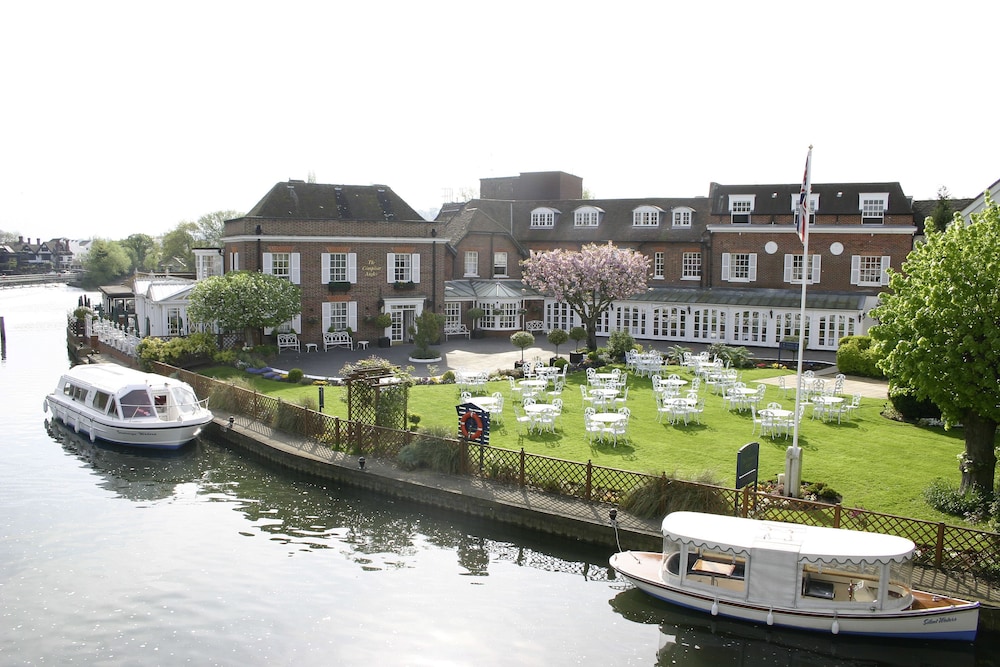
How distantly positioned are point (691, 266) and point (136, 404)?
2672 cm

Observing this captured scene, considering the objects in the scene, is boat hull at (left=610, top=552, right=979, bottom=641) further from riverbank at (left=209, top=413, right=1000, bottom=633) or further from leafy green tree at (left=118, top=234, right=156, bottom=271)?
leafy green tree at (left=118, top=234, right=156, bottom=271)

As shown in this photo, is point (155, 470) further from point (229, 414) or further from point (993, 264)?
point (993, 264)

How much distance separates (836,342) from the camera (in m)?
33.5

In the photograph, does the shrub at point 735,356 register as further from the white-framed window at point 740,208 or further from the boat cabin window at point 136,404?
the boat cabin window at point 136,404

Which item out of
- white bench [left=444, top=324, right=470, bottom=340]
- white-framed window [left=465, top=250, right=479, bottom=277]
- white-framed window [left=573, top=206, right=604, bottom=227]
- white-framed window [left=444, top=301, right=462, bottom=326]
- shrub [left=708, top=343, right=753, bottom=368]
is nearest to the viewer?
shrub [left=708, top=343, right=753, bottom=368]

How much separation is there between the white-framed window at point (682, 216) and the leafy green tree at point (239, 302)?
20.2 meters

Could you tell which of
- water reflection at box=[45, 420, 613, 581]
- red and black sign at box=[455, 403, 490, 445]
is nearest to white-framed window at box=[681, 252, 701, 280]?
red and black sign at box=[455, 403, 490, 445]

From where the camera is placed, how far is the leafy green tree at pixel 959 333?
12672 mm

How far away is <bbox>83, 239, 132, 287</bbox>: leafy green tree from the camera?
10300cm

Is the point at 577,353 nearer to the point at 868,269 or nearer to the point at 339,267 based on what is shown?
the point at 339,267

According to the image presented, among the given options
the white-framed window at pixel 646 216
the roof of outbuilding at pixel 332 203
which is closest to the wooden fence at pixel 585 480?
the roof of outbuilding at pixel 332 203

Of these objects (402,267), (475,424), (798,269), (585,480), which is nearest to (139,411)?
(475,424)

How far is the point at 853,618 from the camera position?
34.8 ft

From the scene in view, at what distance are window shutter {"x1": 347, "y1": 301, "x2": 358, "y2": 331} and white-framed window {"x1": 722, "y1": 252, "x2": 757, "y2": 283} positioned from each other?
1748cm
